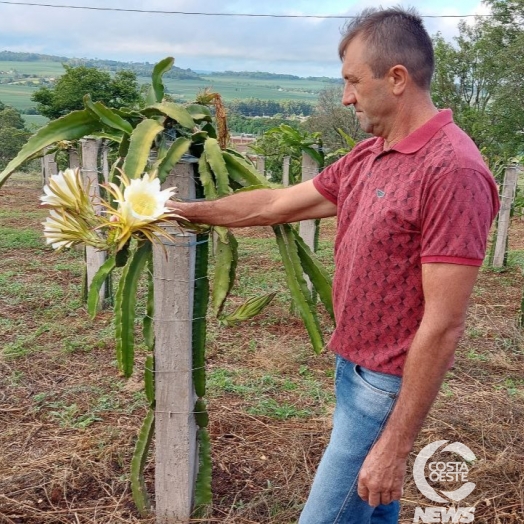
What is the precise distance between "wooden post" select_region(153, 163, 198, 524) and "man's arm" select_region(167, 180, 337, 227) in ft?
0.41

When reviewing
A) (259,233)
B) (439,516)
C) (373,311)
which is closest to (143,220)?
(373,311)

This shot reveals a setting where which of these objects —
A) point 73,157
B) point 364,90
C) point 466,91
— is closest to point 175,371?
point 364,90

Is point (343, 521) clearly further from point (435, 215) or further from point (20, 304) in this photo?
point (20, 304)

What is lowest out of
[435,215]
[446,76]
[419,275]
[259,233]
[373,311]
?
[259,233]

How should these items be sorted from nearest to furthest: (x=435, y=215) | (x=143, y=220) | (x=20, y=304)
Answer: (x=435, y=215)
(x=143, y=220)
(x=20, y=304)

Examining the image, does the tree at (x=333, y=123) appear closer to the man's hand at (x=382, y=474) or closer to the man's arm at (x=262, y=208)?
the man's arm at (x=262, y=208)

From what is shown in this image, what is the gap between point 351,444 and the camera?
1556 mm

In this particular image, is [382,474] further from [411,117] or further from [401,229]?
[411,117]

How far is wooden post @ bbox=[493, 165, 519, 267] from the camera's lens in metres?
6.62

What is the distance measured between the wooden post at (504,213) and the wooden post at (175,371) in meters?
5.38

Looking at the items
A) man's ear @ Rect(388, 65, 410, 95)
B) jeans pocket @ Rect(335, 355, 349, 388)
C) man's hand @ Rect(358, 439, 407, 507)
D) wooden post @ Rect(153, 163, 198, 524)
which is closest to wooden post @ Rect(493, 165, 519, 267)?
wooden post @ Rect(153, 163, 198, 524)

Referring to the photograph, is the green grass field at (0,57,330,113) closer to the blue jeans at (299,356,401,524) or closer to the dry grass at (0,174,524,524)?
the dry grass at (0,174,524,524)

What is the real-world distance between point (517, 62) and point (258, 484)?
68.4 ft

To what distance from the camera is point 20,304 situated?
4.96m
